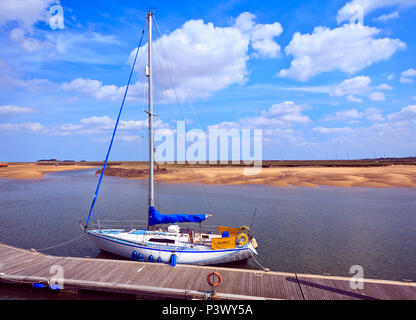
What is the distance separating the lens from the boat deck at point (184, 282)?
12602 millimetres

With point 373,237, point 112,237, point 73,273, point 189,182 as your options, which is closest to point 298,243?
point 373,237

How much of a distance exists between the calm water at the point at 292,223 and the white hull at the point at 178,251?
86.0 inches

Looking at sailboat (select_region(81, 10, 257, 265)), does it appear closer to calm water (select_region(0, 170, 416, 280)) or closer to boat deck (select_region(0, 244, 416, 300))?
boat deck (select_region(0, 244, 416, 300))

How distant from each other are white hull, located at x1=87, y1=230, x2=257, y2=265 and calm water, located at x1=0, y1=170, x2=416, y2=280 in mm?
2184

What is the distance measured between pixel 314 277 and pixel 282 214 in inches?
693

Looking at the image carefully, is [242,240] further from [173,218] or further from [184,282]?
[184,282]

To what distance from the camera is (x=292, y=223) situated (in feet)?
91.3

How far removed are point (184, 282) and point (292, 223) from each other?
17.5m

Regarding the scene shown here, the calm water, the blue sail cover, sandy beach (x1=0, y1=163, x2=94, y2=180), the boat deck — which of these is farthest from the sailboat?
sandy beach (x1=0, y1=163, x2=94, y2=180)

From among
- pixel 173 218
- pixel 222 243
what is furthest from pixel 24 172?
pixel 222 243

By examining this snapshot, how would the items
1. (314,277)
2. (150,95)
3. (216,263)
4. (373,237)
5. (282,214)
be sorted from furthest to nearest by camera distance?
(282,214) < (373,237) < (150,95) < (216,263) < (314,277)

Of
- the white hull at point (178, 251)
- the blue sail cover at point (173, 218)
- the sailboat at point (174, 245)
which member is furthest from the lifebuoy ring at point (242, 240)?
the blue sail cover at point (173, 218)
